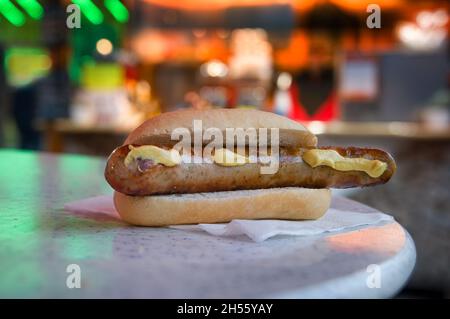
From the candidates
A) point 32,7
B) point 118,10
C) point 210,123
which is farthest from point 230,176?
point 118,10

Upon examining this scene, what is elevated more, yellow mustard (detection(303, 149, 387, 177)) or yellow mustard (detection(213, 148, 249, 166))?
yellow mustard (detection(213, 148, 249, 166))

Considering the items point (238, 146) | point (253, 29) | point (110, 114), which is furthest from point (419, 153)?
point (253, 29)

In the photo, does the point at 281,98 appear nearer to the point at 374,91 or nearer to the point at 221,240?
the point at 374,91

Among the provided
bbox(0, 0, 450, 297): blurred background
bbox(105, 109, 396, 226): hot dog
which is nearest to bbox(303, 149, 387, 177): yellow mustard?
bbox(105, 109, 396, 226): hot dog

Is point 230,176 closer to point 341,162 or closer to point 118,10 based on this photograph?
point 341,162

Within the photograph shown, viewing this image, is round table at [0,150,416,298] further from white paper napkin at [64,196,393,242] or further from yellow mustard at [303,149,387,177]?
yellow mustard at [303,149,387,177]

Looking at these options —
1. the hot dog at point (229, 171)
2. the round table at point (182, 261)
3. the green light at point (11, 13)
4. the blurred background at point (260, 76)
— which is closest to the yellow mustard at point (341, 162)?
the hot dog at point (229, 171)

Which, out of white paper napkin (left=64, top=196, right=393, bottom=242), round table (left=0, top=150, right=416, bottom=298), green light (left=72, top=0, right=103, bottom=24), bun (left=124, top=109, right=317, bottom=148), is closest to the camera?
round table (left=0, top=150, right=416, bottom=298)
